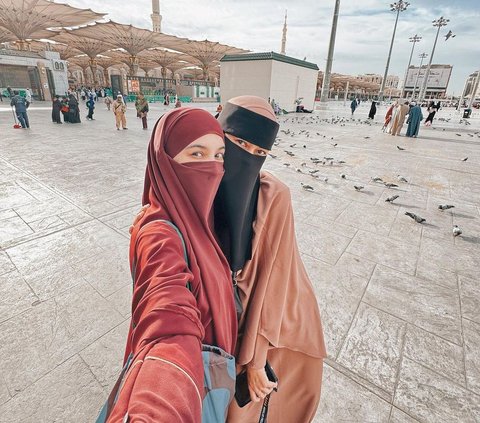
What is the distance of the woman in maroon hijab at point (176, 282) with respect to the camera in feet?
2.05

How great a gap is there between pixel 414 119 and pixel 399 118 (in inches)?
35.3

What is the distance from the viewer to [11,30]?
1042 inches

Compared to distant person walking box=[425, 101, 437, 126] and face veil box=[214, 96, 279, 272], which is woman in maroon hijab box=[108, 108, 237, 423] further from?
distant person walking box=[425, 101, 437, 126]

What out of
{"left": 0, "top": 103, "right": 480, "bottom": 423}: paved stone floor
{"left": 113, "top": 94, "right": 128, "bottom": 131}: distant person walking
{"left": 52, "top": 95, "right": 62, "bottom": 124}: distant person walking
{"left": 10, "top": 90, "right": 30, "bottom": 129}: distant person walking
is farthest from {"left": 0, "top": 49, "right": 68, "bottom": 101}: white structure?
{"left": 0, "top": 103, "right": 480, "bottom": 423}: paved stone floor

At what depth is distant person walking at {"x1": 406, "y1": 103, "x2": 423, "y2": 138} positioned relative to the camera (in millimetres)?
11734

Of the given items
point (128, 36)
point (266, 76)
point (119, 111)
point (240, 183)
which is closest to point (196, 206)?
point (240, 183)

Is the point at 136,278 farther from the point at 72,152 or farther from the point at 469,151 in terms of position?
the point at 469,151

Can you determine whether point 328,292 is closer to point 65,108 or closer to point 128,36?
point 65,108

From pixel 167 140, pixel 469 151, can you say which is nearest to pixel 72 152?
pixel 167 140

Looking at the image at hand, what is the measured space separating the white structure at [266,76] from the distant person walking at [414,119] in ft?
36.6

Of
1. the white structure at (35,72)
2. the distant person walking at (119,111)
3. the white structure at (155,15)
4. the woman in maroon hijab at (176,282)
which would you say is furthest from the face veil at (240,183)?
the white structure at (155,15)

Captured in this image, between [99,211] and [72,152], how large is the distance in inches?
178

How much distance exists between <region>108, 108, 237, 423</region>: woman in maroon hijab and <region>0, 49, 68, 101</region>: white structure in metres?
31.6

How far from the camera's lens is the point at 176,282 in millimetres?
810
